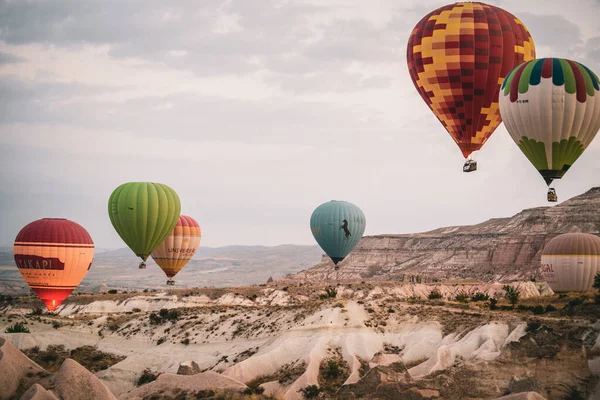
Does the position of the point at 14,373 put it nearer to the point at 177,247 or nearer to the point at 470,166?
the point at 470,166

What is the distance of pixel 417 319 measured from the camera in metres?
52.6

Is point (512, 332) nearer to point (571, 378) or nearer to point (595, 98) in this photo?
point (571, 378)

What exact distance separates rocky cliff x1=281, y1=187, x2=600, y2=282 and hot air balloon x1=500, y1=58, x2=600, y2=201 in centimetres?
8873

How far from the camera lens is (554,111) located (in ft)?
151

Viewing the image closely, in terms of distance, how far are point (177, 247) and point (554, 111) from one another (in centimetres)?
4593

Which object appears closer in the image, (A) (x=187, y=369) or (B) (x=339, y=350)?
(B) (x=339, y=350)

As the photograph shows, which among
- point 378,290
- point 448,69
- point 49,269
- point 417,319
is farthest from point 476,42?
point 378,290

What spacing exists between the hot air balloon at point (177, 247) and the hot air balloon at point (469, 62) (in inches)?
1452

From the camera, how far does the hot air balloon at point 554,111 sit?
4594cm

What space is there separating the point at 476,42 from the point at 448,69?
2355mm

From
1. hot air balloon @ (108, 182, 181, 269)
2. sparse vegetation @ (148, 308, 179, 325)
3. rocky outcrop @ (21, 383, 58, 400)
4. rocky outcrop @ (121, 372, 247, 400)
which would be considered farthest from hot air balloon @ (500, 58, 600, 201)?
hot air balloon @ (108, 182, 181, 269)

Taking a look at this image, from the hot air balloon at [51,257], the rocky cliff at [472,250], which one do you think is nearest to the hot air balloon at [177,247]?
the hot air balloon at [51,257]

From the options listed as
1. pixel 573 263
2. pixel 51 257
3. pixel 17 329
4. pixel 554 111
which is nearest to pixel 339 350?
pixel 554 111

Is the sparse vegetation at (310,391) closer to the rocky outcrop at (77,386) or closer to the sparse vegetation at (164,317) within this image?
the rocky outcrop at (77,386)
